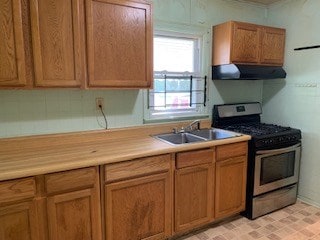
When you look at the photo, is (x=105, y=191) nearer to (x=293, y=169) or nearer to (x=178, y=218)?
(x=178, y=218)

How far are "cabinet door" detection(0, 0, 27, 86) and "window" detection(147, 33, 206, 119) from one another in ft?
3.94

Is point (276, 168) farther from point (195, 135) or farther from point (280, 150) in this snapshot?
point (195, 135)

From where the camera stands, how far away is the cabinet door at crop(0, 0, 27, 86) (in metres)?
1.56

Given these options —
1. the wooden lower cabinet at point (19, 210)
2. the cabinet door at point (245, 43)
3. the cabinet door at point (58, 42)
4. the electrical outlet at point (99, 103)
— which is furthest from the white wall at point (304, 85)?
the wooden lower cabinet at point (19, 210)

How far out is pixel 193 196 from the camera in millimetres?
2164

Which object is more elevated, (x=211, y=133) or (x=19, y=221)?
(x=211, y=133)

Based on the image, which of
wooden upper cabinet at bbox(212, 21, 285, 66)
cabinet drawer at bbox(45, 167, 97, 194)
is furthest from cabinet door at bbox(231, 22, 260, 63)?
cabinet drawer at bbox(45, 167, 97, 194)

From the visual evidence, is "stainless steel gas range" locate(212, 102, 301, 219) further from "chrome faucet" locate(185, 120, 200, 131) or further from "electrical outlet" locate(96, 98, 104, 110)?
"electrical outlet" locate(96, 98, 104, 110)

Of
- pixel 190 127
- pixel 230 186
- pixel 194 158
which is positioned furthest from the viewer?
pixel 190 127

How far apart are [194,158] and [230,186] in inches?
22.3

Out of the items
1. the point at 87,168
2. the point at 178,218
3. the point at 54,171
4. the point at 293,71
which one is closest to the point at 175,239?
the point at 178,218

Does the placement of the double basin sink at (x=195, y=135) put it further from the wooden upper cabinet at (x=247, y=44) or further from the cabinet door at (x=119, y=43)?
the wooden upper cabinet at (x=247, y=44)

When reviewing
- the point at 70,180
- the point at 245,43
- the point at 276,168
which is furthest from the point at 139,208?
the point at 245,43

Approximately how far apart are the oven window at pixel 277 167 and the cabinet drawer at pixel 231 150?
245mm
